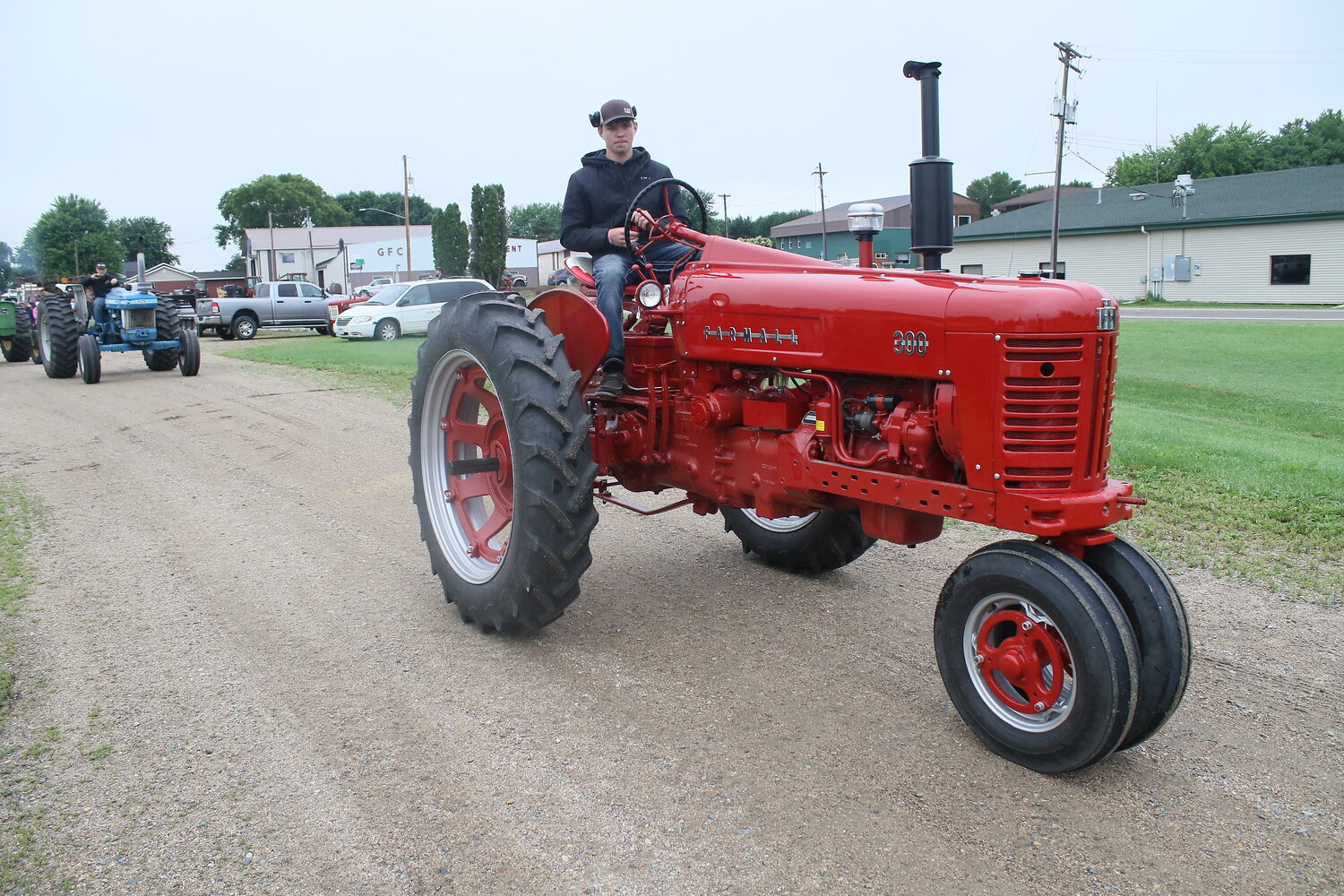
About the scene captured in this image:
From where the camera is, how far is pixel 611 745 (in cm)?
344

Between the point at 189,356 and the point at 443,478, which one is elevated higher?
the point at 189,356

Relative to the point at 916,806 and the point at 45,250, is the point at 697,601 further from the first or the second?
the point at 45,250

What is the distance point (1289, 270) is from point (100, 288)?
3741 centimetres

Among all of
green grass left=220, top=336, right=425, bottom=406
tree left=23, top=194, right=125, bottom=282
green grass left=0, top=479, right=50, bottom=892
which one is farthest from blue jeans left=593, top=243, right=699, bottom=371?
tree left=23, top=194, right=125, bottom=282

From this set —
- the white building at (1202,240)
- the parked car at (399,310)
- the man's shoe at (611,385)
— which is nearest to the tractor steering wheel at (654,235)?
the man's shoe at (611,385)

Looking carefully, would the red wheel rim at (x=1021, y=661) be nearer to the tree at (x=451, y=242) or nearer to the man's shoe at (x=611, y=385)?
the man's shoe at (x=611, y=385)

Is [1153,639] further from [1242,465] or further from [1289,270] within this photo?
[1289,270]

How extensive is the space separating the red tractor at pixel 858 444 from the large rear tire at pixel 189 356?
12.6 meters

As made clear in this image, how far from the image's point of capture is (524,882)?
2719 mm

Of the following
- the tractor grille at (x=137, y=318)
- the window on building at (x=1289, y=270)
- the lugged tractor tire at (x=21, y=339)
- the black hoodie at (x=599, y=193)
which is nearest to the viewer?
the black hoodie at (x=599, y=193)

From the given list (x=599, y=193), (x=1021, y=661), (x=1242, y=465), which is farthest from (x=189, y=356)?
(x=1021, y=661)

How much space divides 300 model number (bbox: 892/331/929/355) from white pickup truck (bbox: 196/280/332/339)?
89.5 feet

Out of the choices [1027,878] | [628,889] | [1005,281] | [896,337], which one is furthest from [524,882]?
[1005,281]

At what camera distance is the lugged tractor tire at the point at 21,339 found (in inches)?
790
